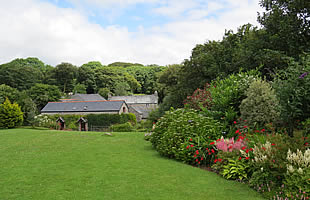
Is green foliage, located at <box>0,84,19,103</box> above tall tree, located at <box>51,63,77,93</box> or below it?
below

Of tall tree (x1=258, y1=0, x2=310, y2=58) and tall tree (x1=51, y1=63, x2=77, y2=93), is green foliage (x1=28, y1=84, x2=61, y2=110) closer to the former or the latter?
tall tree (x1=51, y1=63, x2=77, y2=93)

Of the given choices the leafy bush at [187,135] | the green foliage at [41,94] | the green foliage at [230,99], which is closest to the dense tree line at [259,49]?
the green foliage at [230,99]

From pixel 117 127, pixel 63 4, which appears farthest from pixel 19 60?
pixel 63 4

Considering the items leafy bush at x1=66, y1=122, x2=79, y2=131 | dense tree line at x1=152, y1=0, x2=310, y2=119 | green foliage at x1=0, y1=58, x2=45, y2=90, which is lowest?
leafy bush at x1=66, y1=122, x2=79, y2=131

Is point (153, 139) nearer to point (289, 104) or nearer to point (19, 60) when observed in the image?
point (289, 104)

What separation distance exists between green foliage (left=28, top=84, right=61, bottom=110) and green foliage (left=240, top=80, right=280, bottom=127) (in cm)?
4587

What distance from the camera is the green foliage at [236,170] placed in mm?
5391

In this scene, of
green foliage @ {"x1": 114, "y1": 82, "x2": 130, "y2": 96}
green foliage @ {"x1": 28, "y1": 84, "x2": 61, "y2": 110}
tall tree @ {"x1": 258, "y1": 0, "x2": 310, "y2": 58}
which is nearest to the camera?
tall tree @ {"x1": 258, "y1": 0, "x2": 310, "y2": 58}

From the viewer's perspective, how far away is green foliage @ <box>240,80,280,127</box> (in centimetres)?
766

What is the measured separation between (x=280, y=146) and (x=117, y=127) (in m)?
23.6

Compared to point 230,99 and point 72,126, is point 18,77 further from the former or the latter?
point 230,99

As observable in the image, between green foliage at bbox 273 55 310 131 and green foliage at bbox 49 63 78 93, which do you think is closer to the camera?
green foliage at bbox 273 55 310 131

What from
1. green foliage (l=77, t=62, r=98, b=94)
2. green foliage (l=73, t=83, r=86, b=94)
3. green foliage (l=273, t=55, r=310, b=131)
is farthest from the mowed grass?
green foliage (l=77, t=62, r=98, b=94)

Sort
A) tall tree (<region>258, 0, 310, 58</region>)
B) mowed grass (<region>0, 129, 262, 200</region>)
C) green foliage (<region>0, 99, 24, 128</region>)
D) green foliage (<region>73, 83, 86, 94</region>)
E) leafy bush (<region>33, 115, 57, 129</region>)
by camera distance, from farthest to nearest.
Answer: green foliage (<region>73, 83, 86, 94</region>) → leafy bush (<region>33, 115, 57, 129</region>) → green foliage (<region>0, 99, 24, 128</region>) → tall tree (<region>258, 0, 310, 58</region>) → mowed grass (<region>0, 129, 262, 200</region>)
